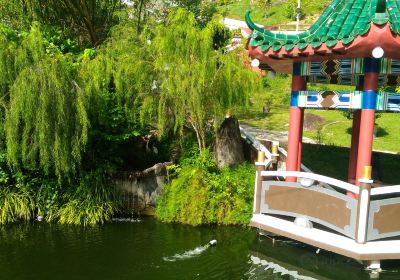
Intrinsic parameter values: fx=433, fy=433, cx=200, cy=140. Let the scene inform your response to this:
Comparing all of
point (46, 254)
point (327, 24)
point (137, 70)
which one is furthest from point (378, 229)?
point (137, 70)

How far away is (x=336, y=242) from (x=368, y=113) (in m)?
2.28

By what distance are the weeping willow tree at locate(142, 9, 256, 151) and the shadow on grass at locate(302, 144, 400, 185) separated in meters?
4.18

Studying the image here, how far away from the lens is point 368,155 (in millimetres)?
7391

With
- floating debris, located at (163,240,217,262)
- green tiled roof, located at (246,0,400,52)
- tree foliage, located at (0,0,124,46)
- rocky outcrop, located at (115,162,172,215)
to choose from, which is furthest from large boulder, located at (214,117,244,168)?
tree foliage, located at (0,0,124,46)

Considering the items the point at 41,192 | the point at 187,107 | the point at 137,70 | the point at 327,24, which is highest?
the point at 327,24

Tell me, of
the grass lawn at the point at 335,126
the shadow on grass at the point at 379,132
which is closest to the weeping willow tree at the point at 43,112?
the grass lawn at the point at 335,126

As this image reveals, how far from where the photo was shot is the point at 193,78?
10383 millimetres

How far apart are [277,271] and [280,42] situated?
4064 mm

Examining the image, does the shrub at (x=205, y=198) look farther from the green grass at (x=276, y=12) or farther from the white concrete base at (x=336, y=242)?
the green grass at (x=276, y=12)

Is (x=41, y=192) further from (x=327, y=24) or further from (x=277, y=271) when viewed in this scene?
(x=327, y=24)

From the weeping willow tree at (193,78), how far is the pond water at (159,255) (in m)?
2.86

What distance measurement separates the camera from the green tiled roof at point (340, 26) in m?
6.52

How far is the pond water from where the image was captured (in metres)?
7.55

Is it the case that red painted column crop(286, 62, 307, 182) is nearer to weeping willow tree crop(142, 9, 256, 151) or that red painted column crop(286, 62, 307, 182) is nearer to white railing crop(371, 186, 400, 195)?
white railing crop(371, 186, 400, 195)
